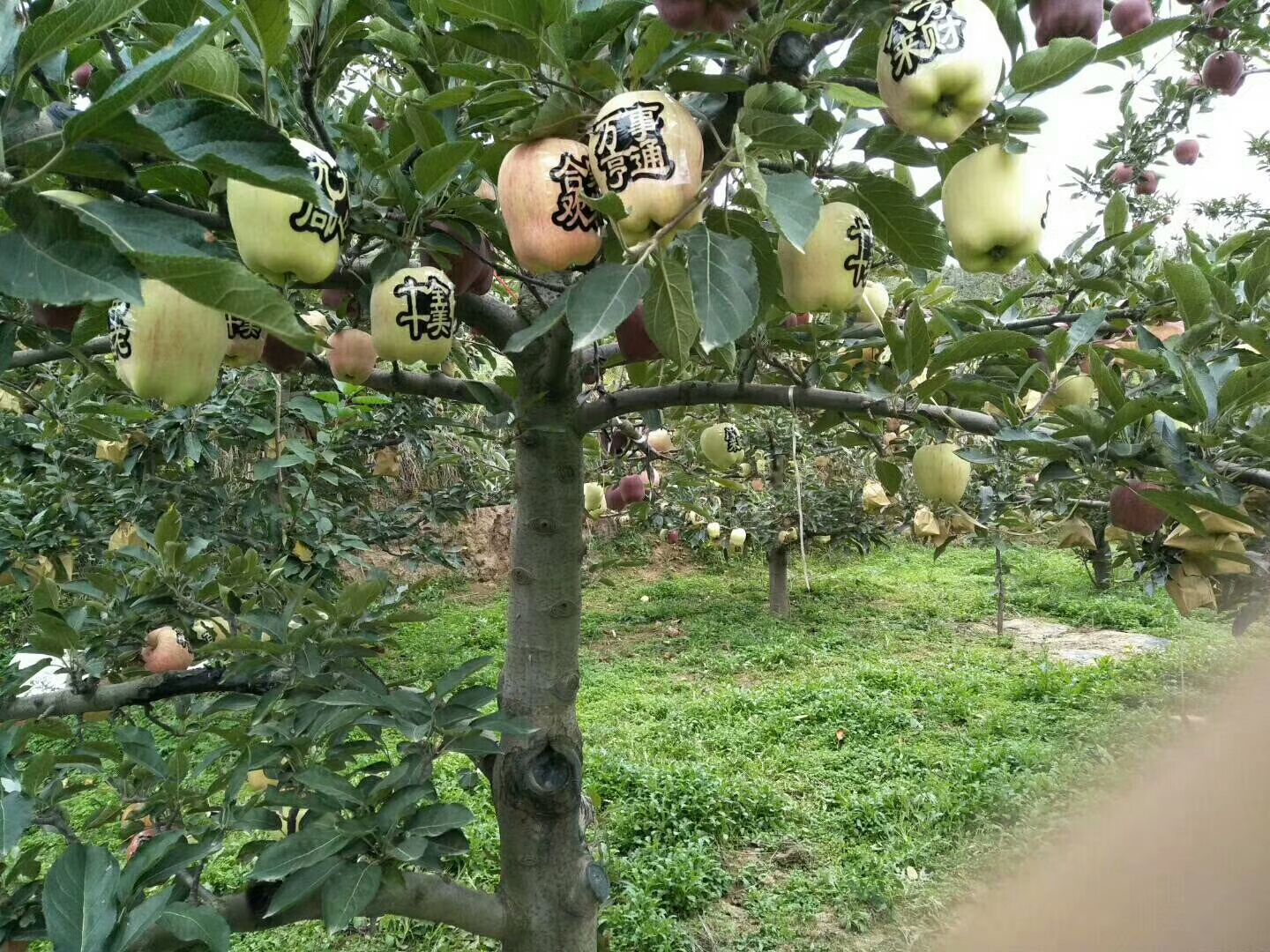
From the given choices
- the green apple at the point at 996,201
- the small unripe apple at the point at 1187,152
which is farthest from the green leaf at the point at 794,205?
the small unripe apple at the point at 1187,152

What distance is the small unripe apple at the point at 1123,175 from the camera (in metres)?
3.10

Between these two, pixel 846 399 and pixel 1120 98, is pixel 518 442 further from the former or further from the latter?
pixel 1120 98

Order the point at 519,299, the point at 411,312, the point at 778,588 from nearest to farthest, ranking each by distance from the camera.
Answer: the point at 411,312, the point at 519,299, the point at 778,588

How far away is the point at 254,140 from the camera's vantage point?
497 mm

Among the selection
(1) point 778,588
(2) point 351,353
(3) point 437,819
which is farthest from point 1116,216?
(1) point 778,588

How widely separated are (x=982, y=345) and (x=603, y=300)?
1.76 feet

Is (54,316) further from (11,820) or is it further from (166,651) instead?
(166,651)

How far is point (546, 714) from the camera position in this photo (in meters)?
1.28

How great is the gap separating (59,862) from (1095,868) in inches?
37.4

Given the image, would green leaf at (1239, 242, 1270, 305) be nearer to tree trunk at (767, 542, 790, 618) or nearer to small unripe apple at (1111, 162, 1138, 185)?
small unripe apple at (1111, 162, 1138, 185)

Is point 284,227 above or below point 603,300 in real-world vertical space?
above

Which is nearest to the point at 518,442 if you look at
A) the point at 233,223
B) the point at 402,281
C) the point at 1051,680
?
the point at 402,281

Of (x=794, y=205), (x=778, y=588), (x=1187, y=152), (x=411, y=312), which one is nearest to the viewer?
(x=794, y=205)

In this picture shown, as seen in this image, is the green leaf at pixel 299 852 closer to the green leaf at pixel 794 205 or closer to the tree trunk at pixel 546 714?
the tree trunk at pixel 546 714
